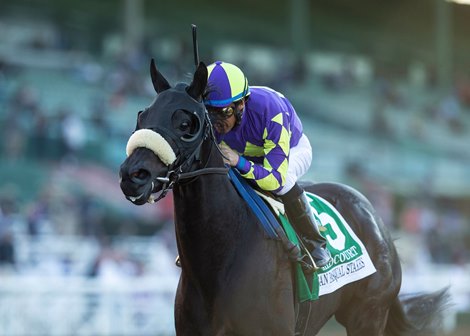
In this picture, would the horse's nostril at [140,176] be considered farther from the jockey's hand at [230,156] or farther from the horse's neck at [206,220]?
the jockey's hand at [230,156]

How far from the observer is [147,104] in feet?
61.1

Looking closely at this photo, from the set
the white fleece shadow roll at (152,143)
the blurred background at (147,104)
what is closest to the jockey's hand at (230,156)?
the white fleece shadow roll at (152,143)

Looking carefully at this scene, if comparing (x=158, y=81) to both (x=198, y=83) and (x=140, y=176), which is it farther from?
(x=140, y=176)

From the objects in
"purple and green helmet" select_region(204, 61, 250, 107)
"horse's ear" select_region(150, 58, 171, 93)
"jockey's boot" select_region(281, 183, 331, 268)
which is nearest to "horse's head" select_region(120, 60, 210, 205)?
"horse's ear" select_region(150, 58, 171, 93)

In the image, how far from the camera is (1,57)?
61.2 feet

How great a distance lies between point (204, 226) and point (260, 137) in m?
0.61

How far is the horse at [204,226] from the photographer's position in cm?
438

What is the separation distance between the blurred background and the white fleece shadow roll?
3226 mm

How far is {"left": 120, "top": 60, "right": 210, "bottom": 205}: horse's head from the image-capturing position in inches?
168

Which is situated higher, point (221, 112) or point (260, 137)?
point (221, 112)

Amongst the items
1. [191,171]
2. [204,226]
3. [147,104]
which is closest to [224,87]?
[191,171]

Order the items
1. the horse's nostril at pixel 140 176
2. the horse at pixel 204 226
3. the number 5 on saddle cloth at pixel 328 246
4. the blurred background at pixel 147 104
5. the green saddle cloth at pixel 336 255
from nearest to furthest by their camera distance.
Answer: the horse's nostril at pixel 140 176 → the horse at pixel 204 226 → the number 5 on saddle cloth at pixel 328 246 → the green saddle cloth at pixel 336 255 → the blurred background at pixel 147 104

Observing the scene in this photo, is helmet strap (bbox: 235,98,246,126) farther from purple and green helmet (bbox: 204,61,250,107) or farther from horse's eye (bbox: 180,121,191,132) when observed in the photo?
horse's eye (bbox: 180,121,191,132)

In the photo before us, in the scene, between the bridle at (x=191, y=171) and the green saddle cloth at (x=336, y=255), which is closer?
the bridle at (x=191, y=171)
